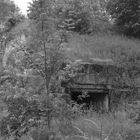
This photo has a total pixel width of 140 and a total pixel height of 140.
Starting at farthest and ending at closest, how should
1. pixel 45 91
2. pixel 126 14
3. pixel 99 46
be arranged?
1. pixel 126 14
2. pixel 99 46
3. pixel 45 91

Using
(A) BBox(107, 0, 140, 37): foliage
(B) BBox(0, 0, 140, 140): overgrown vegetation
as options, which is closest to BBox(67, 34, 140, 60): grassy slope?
(A) BBox(107, 0, 140, 37): foliage

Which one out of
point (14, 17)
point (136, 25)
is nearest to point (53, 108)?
point (136, 25)

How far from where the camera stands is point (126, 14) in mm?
15266

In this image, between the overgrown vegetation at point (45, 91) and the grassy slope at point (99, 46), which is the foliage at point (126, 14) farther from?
the overgrown vegetation at point (45, 91)

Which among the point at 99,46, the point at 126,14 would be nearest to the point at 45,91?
the point at 99,46

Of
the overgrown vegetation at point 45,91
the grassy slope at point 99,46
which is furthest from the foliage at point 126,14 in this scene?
the overgrown vegetation at point 45,91

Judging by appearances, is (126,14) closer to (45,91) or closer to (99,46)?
(99,46)

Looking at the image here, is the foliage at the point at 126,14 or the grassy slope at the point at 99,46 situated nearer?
the grassy slope at the point at 99,46

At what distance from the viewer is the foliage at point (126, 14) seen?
587 inches

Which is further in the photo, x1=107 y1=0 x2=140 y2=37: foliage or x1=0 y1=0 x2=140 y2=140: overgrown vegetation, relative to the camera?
x1=107 y1=0 x2=140 y2=37: foliage

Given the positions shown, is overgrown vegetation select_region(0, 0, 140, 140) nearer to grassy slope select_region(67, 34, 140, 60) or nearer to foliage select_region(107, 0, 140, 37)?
grassy slope select_region(67, 34, 140, 60)

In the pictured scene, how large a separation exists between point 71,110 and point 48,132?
643 mm

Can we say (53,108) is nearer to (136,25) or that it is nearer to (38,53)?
(38,53)

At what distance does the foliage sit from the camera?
48.9 feet
